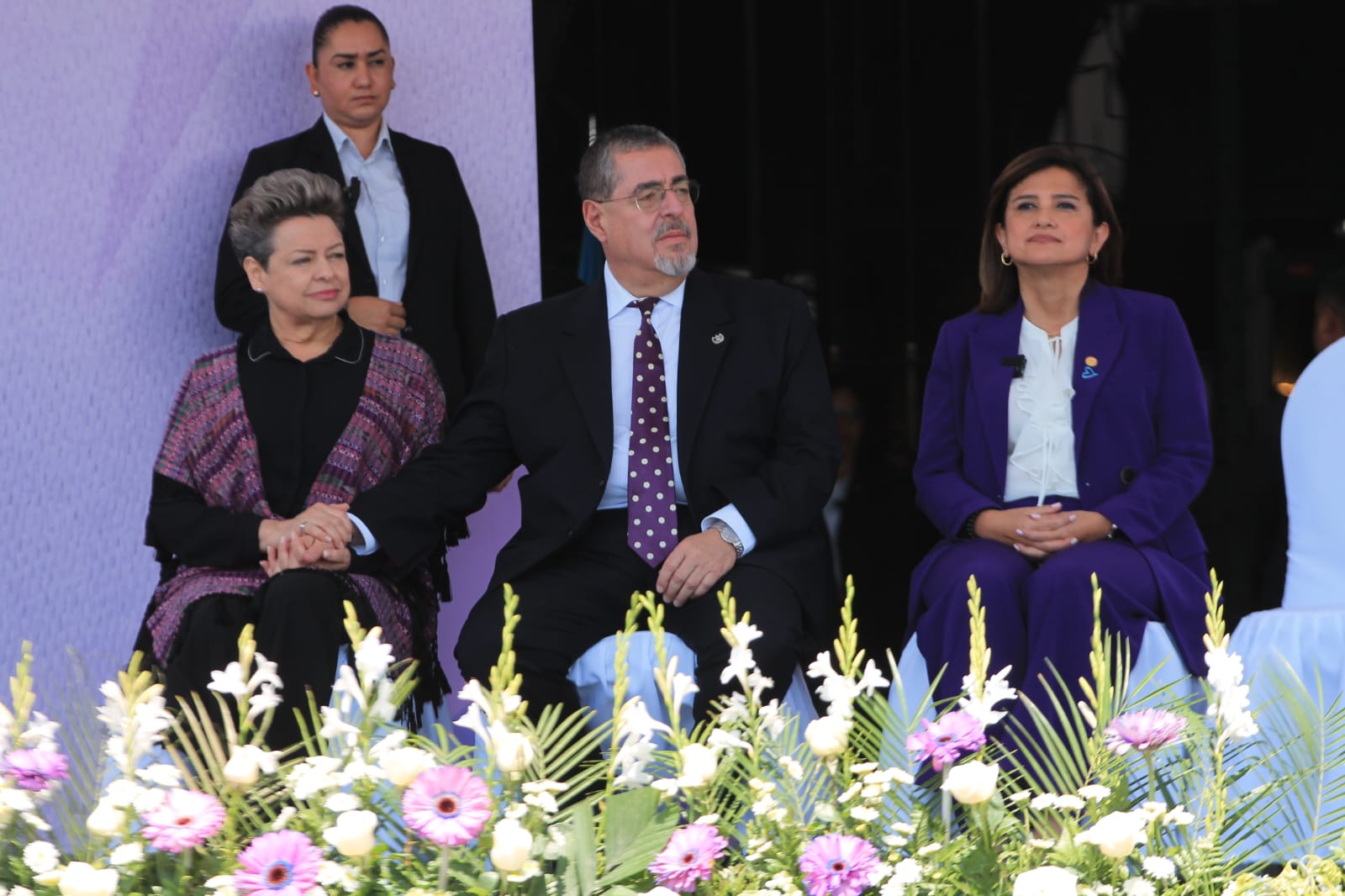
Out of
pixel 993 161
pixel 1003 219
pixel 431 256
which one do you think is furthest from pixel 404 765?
pixel 993 161

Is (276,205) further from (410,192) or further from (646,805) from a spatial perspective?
(646,805)

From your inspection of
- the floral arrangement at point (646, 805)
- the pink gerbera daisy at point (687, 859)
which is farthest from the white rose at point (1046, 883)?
the pink gerbera daisy at point (687, 859)

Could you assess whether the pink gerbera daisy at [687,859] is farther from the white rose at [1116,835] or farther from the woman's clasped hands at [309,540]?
the woman's clasped hands at [309,540]

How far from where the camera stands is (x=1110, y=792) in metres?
1.53

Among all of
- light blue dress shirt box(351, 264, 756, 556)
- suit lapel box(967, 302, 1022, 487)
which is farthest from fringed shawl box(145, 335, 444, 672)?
suit lapel box(967, 302, 1022, 487)

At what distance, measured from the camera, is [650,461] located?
11.1 ft

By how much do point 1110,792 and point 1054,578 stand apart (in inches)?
64.5

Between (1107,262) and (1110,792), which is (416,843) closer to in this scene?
(1110,792)

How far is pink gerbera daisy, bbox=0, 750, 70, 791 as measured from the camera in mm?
1506

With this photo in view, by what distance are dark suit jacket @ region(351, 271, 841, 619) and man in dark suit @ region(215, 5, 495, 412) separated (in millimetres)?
470

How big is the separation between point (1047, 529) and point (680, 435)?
0.75 m

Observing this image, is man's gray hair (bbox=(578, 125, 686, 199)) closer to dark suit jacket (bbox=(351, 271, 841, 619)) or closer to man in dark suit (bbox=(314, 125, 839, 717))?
man in dark suit (bbox=(314, 125, 839, 717))

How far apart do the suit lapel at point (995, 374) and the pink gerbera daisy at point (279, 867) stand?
2.35 meters

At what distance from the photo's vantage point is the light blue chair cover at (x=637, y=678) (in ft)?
10.1
